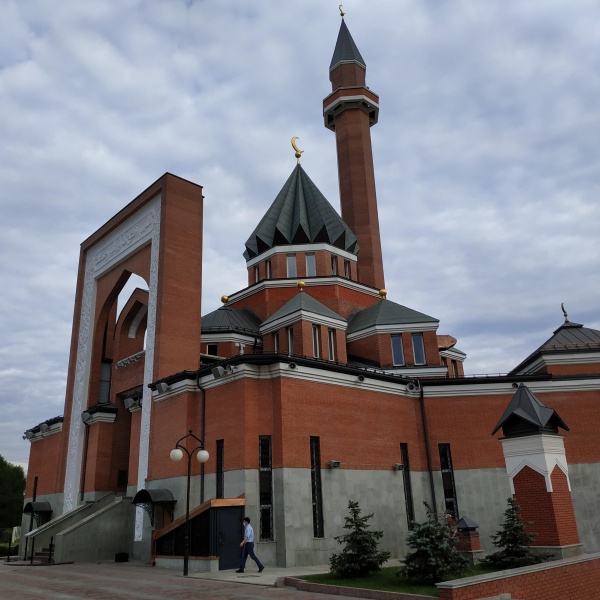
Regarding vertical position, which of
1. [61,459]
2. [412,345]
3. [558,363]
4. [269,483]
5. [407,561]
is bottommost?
[407,561]

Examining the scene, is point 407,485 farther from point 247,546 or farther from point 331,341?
point 247,546

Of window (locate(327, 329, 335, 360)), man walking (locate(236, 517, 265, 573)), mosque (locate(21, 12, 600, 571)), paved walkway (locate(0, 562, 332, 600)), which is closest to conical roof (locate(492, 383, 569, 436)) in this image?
mosque (locate(21, 12, 600, 571))

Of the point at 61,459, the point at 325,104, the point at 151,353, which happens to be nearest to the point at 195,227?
the point at 151,353

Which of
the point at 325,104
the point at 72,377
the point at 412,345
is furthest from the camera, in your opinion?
the point at 325,104

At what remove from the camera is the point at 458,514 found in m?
23.4

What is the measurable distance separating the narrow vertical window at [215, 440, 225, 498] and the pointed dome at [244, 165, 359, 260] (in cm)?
1619

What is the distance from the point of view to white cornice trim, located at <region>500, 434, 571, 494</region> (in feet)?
44.9

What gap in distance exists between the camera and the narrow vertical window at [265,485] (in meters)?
18.6

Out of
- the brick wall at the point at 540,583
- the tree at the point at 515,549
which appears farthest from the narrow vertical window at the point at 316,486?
the brick wall at the point at 540,583

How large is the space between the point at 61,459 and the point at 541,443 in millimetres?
24517

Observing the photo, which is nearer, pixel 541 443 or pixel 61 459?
pixel 541 443

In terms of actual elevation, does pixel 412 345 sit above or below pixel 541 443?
above

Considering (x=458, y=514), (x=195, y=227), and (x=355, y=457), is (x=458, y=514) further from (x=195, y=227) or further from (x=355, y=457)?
(x=195, y=227)

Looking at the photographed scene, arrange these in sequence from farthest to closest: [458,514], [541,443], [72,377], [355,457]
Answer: [72,377], [458,514], [355,457], [541,443]
